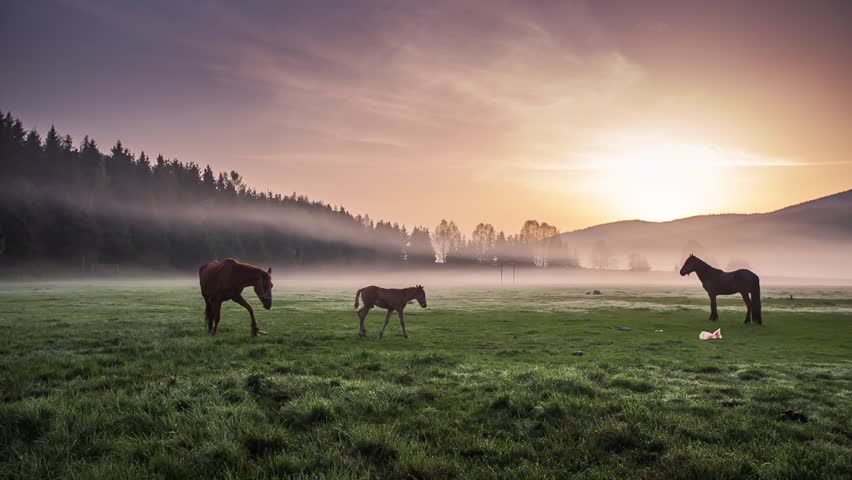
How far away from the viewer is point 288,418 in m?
7.48

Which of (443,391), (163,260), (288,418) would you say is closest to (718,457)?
(443,391)

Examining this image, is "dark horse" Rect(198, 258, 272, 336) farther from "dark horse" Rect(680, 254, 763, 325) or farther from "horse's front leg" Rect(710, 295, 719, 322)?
"horse's front leg" Rect(710, 295, 719, 322)

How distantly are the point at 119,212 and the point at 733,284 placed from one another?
454 ft

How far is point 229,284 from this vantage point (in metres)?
19.8

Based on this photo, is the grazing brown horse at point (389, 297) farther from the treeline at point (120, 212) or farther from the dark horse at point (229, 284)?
the treeline at point (120, 212)

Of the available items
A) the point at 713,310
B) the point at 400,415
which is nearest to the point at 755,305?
the point at 713,310

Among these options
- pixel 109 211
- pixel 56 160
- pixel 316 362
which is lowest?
pixel 316 362

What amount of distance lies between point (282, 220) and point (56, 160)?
7518 cm

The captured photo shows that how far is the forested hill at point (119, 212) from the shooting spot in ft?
329

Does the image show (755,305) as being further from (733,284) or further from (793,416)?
(793,416)

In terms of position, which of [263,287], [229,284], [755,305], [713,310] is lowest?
[713,310]

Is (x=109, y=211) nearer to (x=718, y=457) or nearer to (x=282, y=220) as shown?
(x=282, y=220)

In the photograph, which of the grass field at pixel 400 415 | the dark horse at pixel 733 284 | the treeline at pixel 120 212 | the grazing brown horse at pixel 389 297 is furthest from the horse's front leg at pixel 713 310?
the treeline at pixel 120 212

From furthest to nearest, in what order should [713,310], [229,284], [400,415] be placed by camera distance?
[713,310]
[229,284]
[400,415]
